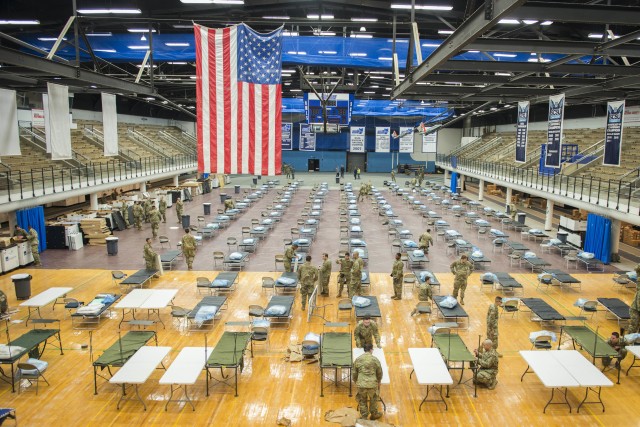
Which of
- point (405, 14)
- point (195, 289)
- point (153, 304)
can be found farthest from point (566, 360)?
point (405, 14)

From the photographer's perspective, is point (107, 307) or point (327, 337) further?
point (107, 307)

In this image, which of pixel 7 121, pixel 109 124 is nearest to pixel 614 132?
pixel 109 124

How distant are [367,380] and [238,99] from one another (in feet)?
24.6

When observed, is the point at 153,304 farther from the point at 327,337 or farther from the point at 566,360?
the point at 566,360

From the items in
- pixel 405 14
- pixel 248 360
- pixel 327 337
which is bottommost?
pixel 248 360

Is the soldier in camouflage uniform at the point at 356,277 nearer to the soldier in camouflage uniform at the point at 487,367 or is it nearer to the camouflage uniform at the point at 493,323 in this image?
the camouflage uniform at the point at 493,323

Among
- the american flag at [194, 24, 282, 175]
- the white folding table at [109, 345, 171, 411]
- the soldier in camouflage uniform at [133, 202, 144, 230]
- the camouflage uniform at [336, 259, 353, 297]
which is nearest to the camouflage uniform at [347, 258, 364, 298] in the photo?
the camouflage uniform at [336, 259, 353, 297]

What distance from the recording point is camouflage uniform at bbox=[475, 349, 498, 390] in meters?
9.48

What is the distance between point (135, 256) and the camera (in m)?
20.1

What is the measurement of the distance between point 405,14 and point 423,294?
11290 millimetres

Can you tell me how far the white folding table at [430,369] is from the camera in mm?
8555

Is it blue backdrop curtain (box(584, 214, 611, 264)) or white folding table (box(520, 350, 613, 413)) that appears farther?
blue backdrop curtain (box(584, 214, 611, 264))

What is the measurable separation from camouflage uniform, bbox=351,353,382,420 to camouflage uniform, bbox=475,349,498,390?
258cm

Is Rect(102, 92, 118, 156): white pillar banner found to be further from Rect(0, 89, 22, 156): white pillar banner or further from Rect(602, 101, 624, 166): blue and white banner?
Rect(602, 101, 624, 166): blue and white banner
